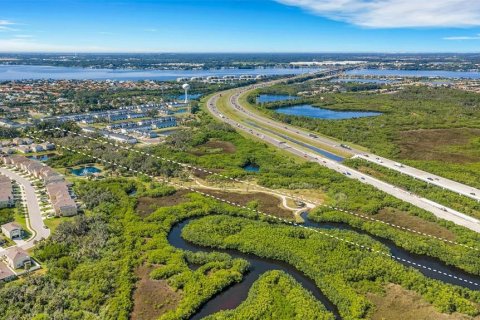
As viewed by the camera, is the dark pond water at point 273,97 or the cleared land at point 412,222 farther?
the dark pond water at point 273,97

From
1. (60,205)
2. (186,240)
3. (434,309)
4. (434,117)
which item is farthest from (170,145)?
(434,117)

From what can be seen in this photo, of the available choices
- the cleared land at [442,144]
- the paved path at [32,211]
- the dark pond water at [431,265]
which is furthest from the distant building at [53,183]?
the cleared land at [442,144]

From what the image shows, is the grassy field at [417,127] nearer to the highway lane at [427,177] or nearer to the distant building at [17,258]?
the highway lane at [427,177]

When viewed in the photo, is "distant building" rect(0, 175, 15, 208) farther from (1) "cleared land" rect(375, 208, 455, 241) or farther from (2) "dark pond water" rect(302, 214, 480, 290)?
(1) "cleared land" rect(375, 208, 455, 241)

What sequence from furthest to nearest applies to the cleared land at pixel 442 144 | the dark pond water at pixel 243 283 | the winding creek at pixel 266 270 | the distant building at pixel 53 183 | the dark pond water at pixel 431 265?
the cleared land at pixel 442 144, the distant building at pixel 53 183, the dark pond water at pixel 431 265, the winding creek at pixel 266 270, the dark pond water at pixel 243 283

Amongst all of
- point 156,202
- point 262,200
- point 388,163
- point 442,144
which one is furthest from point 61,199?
point 442,144

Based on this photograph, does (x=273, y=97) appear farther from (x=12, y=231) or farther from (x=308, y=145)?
(x=12, y=231)

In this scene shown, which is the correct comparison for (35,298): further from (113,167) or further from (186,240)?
(113,167)
